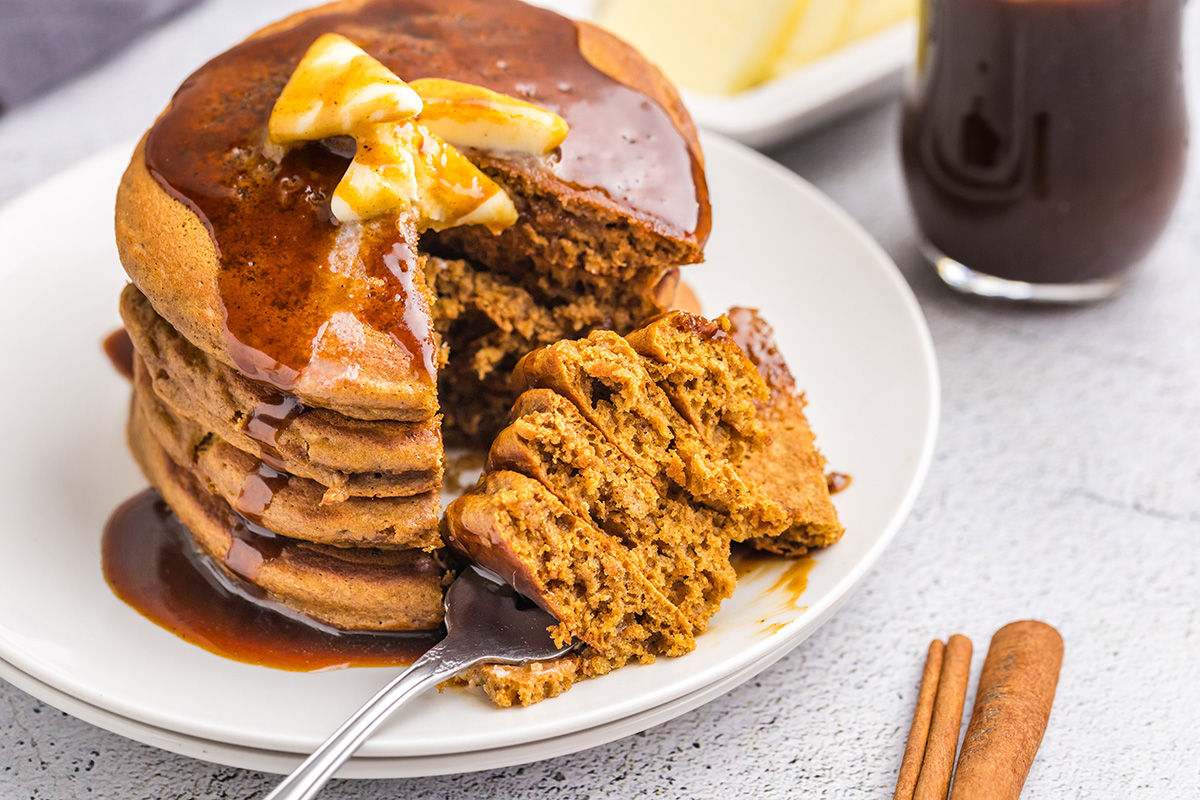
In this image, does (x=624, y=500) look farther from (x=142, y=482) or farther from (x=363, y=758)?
(x=142, y=482)

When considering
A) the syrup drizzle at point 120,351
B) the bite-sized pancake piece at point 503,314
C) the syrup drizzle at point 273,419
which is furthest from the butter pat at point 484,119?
the syrup drizzle at point 120,351

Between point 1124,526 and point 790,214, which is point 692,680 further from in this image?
point 790,214

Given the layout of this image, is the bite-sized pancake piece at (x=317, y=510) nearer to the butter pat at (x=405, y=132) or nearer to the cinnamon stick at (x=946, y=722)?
the butter pat at (x=405, y=132)

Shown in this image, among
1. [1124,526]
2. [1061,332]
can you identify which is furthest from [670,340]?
[1061,332]

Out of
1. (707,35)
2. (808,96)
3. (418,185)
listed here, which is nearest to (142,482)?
(418,185)

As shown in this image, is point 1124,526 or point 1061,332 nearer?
point 1124,526

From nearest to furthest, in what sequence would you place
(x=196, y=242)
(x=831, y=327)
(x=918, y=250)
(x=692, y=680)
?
(x=692, y=680) < (x=196, y=242) < (x=831, y=327) < (x=918, y=250)

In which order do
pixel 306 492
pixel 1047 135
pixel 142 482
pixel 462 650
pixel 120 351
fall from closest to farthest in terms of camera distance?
pixel 462 650, pixel 306 492, pixel 142 482, pixel 120 351, pixel 1047 135
